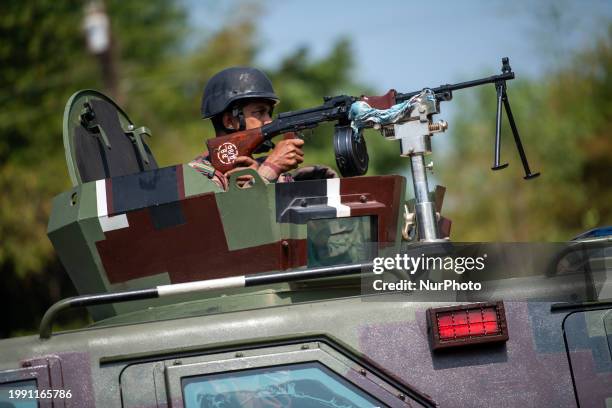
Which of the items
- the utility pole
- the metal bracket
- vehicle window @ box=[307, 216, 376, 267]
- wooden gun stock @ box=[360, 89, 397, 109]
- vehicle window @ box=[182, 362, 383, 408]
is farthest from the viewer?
the utility pole

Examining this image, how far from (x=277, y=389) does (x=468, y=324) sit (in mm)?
794

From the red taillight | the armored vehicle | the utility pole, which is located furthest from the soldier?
the utility pole

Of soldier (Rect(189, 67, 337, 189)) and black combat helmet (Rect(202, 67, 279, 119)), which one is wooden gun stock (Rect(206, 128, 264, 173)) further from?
black combat helmet (Rect(202, 67, 279, 119))

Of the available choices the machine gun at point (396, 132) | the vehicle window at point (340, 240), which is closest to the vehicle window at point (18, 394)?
the vehicle window at point (340, 240)

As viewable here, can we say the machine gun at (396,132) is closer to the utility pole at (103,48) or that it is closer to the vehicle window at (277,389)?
the vehicle window at (277,389)

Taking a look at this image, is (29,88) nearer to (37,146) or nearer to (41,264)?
(37,146)

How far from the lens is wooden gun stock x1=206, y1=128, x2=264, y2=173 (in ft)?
17.9

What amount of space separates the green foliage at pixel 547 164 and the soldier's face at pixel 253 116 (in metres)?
17.6

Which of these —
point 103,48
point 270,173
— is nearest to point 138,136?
point 270,173

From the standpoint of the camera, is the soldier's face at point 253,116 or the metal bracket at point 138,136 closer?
the soldier's face at point 253,116

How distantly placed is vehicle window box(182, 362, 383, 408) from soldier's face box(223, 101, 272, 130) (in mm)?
2129

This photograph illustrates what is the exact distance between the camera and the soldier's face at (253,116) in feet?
19.3

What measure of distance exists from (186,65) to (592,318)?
17501 mm

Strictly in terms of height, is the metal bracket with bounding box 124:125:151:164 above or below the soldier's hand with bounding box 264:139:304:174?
above
